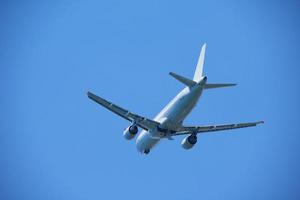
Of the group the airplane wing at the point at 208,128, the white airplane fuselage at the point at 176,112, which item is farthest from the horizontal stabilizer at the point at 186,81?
the airplane wing at the point at 208,128

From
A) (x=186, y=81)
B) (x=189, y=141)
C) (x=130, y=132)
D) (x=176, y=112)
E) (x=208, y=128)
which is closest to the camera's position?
(x=186, y=81)

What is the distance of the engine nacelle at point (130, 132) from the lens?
51.8m

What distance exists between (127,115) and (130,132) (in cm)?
232

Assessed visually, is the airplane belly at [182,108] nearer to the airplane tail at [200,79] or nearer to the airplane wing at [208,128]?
the airplane tail at [200,79]

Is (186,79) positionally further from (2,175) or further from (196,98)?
(2,175)

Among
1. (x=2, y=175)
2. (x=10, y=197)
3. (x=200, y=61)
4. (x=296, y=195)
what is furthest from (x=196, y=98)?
(x=2, y=175)

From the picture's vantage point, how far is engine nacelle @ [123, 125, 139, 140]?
51750mm

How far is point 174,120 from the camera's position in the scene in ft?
162

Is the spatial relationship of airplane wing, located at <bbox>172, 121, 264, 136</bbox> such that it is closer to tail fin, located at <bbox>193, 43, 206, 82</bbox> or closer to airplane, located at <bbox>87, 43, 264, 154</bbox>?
airplane, located at <bbox>87, 43, 264, 154</bbox>

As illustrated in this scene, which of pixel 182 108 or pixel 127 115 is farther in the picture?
pixel 127 115

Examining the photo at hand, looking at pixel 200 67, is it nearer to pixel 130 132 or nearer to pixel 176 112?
pixel 176 112

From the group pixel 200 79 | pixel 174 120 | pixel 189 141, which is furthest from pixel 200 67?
pixel 189 141

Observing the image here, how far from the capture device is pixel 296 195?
290ft

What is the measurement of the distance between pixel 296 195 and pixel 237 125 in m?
39.7
